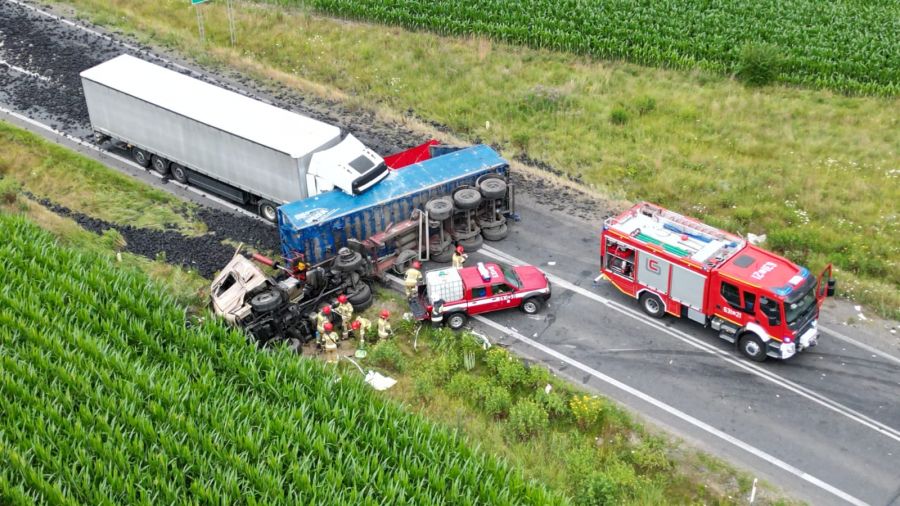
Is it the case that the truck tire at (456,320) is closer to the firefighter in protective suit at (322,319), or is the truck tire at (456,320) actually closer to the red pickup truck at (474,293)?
the red pickup truck at (474,293)

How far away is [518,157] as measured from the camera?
34.0 meters

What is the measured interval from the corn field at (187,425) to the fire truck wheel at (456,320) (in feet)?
15.3

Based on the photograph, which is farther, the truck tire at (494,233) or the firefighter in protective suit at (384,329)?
the truck tire at (494,233)

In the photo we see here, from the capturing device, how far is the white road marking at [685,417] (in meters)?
20.2

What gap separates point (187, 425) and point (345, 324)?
6.92 metres

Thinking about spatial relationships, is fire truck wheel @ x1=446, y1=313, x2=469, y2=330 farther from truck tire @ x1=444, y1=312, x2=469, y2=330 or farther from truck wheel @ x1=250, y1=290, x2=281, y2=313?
truck wheel @ x1=250, y1=290, x2=281, y2=313

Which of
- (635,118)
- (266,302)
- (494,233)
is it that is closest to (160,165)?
(266,302)

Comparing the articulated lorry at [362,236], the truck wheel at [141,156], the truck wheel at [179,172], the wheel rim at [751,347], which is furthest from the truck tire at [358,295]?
the truck wheel at [141,156]

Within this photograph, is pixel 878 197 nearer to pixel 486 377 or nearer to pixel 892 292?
pixel 892 292

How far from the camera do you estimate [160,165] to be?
32531mm

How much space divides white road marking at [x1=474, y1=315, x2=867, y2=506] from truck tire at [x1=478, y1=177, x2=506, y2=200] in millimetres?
4273

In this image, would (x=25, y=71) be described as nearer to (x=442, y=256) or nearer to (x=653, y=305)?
(x=442, y=256)

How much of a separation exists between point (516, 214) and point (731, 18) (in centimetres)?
1916

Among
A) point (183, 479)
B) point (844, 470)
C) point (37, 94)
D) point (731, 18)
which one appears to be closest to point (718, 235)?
point (844, 470)
